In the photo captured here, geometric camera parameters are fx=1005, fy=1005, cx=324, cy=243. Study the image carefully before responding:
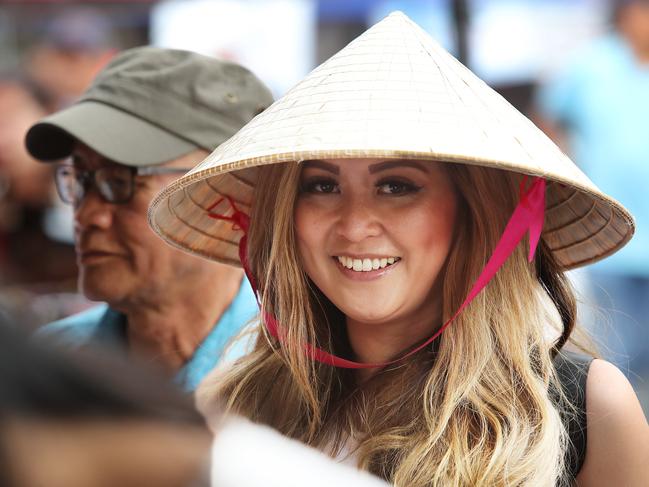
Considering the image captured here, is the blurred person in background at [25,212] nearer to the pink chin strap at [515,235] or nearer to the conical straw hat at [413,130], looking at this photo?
the conical straw hat at [413,130]

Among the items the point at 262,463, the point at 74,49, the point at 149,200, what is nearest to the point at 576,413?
the point at 262,463

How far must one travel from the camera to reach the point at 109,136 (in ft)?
9.45

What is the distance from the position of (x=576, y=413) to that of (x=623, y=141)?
3.57 meters

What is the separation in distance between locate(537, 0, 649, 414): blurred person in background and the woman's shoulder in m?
3.27

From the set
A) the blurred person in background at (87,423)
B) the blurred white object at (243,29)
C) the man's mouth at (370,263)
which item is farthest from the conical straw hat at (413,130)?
the blurred white object at (243,29)

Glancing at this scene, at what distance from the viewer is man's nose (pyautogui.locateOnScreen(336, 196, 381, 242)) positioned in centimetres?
199

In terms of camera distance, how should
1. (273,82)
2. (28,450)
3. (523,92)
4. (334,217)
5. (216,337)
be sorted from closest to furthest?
1. (28,450)
2. (334,217)
3. (216,337)
4. (523,92)
5. (273,82)

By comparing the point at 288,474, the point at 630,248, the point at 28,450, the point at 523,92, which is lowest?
the point at 630,248

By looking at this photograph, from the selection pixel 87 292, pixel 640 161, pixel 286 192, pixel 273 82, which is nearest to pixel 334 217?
pixel 286 192

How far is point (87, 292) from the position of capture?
3.01 metres

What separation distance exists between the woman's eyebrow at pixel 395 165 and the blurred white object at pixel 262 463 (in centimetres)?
93

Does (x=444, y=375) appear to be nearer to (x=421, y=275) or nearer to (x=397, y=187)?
(x=421, y=275)

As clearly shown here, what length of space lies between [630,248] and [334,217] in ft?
11.8

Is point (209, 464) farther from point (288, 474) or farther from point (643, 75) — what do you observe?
point (643, 75)
